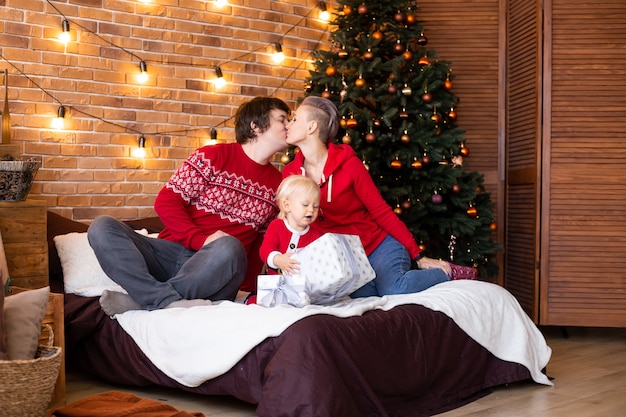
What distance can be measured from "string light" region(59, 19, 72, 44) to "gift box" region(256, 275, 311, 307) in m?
1.98

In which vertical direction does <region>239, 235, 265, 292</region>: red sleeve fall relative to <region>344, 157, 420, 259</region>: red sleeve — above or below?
below

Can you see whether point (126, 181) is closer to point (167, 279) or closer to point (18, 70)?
point (18, 70)

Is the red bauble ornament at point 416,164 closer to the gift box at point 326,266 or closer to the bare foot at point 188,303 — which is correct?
the gift box at point 326,266

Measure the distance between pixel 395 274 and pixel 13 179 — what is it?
1.73 metres

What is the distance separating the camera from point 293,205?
317 cm

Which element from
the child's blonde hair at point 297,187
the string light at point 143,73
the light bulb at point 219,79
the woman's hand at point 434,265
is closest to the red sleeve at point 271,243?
the child's blonde hair at point 297,187

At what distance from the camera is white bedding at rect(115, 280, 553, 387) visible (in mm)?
2684

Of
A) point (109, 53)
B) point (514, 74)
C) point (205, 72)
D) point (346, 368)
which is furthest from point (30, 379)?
point (514, 74)

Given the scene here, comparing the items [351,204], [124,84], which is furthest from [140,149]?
[351,204]

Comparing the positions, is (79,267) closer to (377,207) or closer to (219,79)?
(377,207)

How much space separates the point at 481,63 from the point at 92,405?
363 centimetres

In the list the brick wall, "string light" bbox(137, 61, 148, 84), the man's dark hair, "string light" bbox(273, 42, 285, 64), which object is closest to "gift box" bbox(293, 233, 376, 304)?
the man's dark hair

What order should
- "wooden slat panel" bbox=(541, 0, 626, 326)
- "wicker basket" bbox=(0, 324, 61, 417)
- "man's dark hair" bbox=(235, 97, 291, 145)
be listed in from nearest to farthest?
"wicker basket" bbox=(0, 324, 61, 417)
"man's dark hair" bbox=(235, 97, 291, 145)
"wooden slat panel" bbox=(541, 0, 626, 326)

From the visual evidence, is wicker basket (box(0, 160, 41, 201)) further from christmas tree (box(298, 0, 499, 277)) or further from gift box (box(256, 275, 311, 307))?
christmas tree (box(298, 0, 499, 277))
